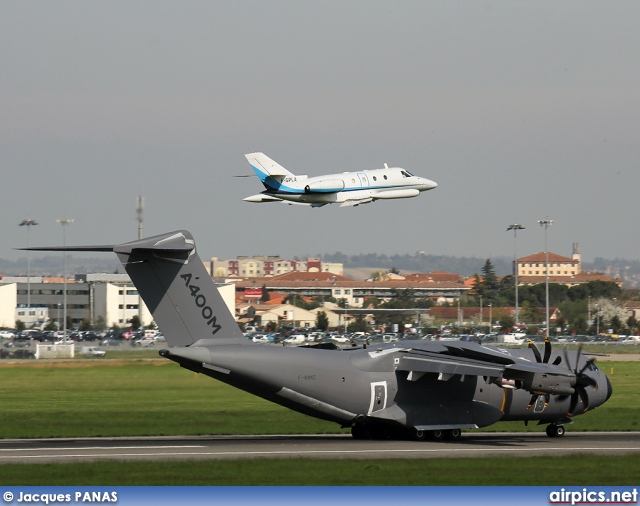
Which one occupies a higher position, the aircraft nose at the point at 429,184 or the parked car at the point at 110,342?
the aircraft nose at the point at 429,184

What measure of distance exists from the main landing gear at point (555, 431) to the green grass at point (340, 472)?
244 inches

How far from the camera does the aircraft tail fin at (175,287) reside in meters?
27.0

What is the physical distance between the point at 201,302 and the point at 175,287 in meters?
0.82

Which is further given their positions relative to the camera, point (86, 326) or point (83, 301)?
point (83, 301)

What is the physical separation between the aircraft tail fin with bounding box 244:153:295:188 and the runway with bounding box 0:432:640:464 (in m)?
21.7

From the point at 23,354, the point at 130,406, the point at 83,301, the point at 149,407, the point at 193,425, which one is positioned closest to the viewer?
the point at 193,425

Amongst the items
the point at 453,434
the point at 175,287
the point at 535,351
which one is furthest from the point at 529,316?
the point at 175,287

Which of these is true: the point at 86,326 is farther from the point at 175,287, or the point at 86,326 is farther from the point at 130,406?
the point at 175,287

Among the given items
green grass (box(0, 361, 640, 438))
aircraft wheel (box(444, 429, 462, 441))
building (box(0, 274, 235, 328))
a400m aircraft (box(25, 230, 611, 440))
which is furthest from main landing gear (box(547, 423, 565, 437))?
→ building (box(0, 274, 235, 328))

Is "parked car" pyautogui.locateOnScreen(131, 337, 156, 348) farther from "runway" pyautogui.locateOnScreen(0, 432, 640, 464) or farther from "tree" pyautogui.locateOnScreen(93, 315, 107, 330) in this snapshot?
"runway" pyautogui.locateOnScreen(0, 432, 640, 464)

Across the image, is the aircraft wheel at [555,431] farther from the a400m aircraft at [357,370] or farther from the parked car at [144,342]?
the parked car at [144,342]

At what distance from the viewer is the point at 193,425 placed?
34469 mm

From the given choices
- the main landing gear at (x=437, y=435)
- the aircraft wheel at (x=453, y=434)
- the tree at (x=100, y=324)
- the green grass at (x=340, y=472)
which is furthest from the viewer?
the tree at (x=100, y=324)

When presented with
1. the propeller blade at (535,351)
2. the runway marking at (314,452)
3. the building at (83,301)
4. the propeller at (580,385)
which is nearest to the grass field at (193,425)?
the runway marking at (314,452)
